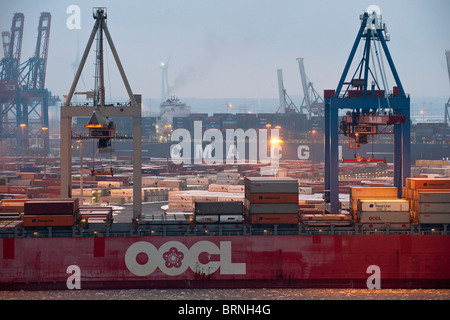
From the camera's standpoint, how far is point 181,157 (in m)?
191

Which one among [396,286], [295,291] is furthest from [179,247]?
[396,286]

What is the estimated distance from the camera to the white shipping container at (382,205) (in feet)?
125

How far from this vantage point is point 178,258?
121ft

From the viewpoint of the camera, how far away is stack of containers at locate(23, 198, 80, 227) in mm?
36406

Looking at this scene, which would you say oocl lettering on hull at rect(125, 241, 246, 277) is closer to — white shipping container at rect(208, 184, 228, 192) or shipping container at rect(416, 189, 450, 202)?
shipping container at rect(416, 189, 450, 202)

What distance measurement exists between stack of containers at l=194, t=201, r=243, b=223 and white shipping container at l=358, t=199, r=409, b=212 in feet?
22.9

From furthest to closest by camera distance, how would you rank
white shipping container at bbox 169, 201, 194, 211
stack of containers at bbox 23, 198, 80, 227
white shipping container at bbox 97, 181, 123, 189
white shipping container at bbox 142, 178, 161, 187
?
white shipping container at bbox 142, 178, 161, 187, white shipping container at bbox 97, 181, 123, 189, white shipping container at bbox 169, 201, 194, 211, stack of containers at bbox 23, 198, 80, 227

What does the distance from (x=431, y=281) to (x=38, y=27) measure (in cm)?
13381

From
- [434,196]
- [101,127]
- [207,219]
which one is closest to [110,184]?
[101,127]

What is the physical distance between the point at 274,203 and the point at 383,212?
6199mm

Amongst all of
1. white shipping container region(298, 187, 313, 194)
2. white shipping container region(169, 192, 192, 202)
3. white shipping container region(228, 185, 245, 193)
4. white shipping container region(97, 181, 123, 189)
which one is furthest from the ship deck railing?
white shipping container region(97, 181, 123, 189)

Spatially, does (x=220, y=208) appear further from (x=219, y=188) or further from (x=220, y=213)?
(x=219, y=188)

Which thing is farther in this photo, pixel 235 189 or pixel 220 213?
pixel 235 189

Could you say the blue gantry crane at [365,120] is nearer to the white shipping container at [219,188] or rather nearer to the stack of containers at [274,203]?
the stack of containers at [274,203]
